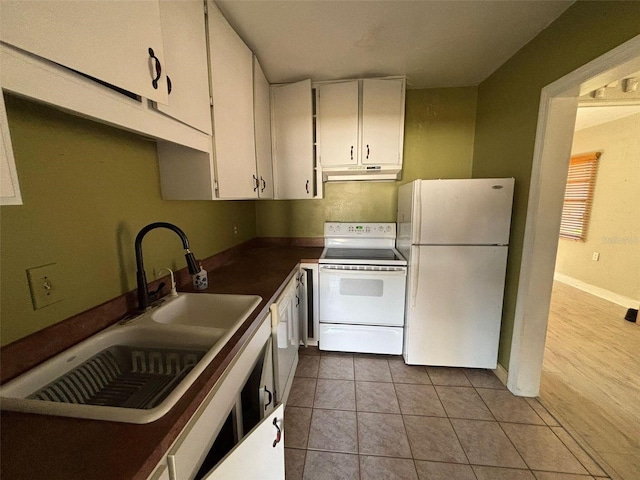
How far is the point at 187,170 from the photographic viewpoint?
128cm

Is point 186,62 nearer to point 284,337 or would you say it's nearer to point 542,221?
point 284,337

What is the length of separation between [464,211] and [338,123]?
4.28 feet

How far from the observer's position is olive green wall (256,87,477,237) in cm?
243

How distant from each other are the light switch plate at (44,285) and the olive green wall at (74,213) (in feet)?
0.04

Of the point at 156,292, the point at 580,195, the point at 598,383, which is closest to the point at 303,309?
the point at 156,292

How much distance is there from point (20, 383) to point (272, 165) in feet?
6.57

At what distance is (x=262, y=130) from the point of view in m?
2.02

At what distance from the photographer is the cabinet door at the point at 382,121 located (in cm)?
215

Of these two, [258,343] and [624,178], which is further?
[624,178]

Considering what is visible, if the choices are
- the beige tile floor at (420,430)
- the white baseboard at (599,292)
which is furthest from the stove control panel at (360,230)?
the white baseboard at (599,292)

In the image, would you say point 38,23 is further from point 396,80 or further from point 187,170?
point 396,80

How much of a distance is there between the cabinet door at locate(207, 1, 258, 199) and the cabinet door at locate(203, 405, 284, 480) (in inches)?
41.7

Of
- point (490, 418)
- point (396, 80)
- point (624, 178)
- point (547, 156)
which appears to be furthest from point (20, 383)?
point (624, 178)

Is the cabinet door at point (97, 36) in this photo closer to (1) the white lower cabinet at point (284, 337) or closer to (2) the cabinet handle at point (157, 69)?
(2) the cabinet handle at point (157, 69)
